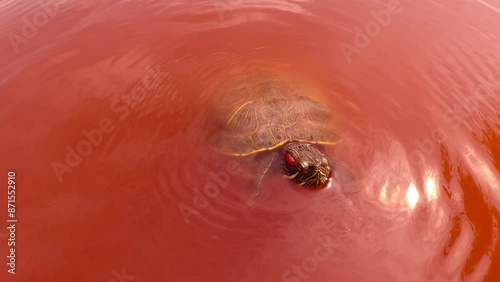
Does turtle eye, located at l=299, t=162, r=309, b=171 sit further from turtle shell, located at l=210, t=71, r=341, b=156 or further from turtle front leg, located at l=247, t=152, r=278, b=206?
turtle shell, located at l=210, t=71, r=341, b=156

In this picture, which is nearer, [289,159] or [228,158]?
[289,159]

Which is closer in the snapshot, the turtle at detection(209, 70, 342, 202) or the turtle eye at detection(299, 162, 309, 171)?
the turtle eye at detection(299, 162, 309, 171)

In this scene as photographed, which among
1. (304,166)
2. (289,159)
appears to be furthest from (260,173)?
(304,166)

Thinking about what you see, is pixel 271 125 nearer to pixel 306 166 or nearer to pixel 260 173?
pixel 260 173

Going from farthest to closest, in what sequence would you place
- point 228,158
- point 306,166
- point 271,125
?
point 271,125
point 228,158
point 306,166

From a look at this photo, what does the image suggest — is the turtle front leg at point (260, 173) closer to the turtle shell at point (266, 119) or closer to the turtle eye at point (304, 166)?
the turtle shell at point (266, 119)

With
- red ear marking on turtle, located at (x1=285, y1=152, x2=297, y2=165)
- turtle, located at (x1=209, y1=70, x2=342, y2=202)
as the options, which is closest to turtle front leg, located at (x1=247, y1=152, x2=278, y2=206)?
turtle, located at (x1=209, y1=70, x2=342, y2=202)
